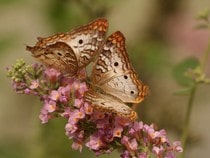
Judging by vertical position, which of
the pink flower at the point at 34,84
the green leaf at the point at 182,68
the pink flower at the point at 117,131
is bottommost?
the pink flower at the point at 117,131

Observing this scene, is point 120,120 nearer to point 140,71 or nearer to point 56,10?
point 140,71

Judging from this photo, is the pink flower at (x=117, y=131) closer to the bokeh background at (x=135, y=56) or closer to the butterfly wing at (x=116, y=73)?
the butterfly wing at (x=116, y=73)

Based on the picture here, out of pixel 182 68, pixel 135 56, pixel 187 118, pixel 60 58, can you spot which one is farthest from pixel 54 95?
pixel 135 56

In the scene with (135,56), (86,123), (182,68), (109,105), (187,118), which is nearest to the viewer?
(109,105)

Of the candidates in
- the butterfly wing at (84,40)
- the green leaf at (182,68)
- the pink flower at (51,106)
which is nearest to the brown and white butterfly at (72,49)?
the butterfly wing at (84,40)

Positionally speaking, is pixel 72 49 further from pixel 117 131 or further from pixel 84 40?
pixel 117 131

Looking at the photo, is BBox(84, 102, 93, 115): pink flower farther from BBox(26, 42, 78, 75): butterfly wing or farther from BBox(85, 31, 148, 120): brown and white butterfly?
BBox(26, 42, 78, 75): butterfly wing

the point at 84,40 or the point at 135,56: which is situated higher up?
the point at 135,56
